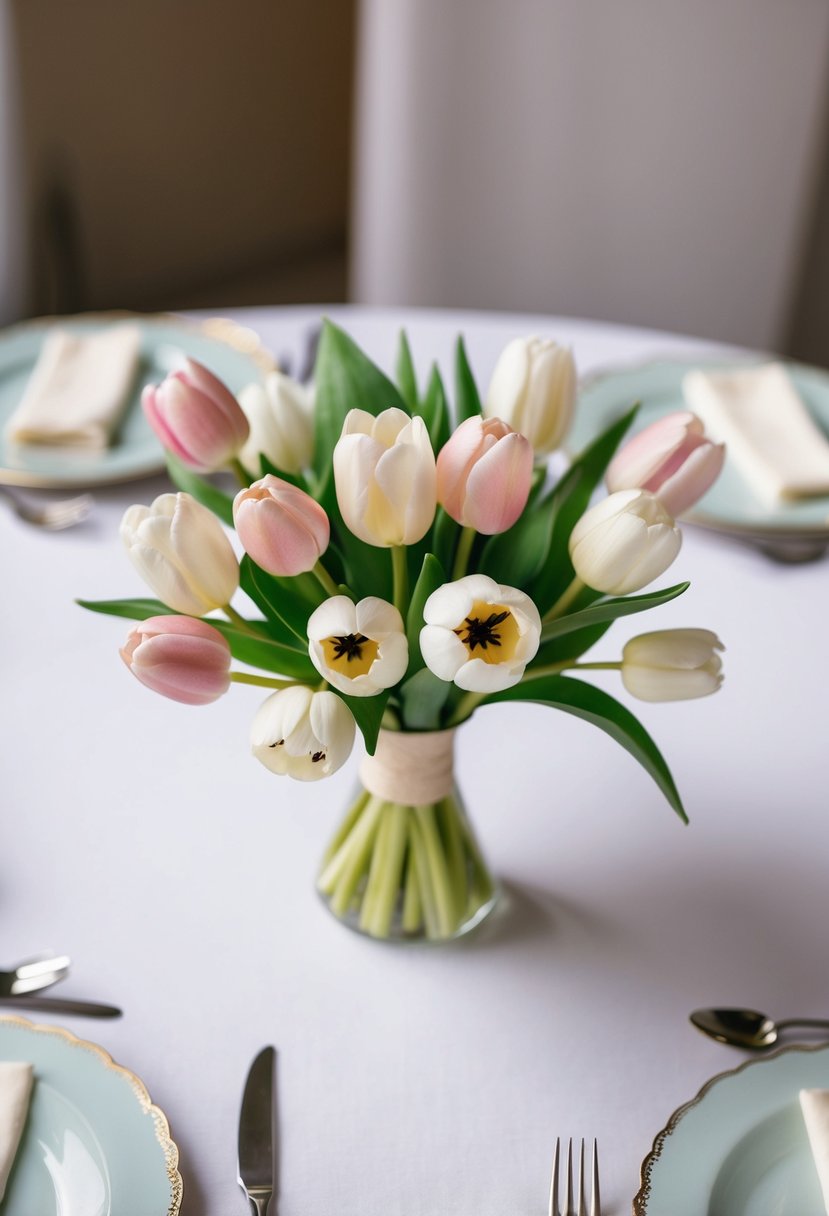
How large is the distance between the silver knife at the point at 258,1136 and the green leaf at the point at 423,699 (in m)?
0.20

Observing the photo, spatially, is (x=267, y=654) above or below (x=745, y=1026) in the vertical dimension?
above

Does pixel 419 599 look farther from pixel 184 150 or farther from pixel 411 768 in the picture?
pixel 184 150

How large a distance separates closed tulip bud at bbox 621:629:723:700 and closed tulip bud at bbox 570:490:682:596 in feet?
0.14

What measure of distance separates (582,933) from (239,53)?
3.13 m

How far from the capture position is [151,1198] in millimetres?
582

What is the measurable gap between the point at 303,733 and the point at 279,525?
96 millimetres

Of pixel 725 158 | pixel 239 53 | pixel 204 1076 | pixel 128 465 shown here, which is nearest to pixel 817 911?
pixel 204 1076

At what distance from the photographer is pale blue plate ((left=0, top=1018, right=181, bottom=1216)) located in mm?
582

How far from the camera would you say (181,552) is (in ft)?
1.94

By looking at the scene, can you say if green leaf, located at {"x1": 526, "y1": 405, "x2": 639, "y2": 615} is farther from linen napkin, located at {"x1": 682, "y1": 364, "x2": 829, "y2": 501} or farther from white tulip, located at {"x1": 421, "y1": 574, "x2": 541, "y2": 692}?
linen napkin, located at {"x1": 682, "y1": 364, "x2": 829, "y2": 501}

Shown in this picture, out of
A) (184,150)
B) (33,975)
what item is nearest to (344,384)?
(33,975)

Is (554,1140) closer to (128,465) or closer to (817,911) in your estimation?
(817,911)

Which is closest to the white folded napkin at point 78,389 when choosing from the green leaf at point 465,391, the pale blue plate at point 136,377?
the pale blue plate at point 136,377

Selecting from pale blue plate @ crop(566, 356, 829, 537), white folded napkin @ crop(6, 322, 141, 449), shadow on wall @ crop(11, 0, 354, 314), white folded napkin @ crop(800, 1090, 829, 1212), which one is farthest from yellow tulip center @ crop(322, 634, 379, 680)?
shadow on wall @ crop(11, 0, 354, 314)
